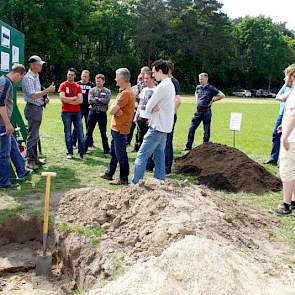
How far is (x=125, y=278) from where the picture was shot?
380 cm

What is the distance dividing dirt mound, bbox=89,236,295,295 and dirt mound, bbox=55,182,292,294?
0.29m

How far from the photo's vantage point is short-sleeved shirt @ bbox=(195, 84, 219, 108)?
1126 centimetres

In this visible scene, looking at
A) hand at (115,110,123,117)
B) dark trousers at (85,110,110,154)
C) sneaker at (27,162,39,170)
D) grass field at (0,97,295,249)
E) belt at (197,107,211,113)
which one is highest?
hand at (115,110,123,117)

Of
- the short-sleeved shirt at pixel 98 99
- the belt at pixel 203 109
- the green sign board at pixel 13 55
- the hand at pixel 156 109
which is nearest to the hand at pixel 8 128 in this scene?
the green sign board at pixel 13 55

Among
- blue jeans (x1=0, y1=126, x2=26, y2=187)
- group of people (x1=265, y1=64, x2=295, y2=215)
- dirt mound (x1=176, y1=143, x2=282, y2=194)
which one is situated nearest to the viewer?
group of people (x1=265, y1=64, x2=295, y2=215)

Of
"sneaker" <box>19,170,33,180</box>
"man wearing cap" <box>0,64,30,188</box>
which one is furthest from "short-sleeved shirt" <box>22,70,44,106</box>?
"sneaker" <box>19,170,33,180</box>

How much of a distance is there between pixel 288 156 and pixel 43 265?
139 inches

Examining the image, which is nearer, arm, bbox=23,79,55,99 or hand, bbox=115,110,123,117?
hand, bbox=115,110,123,117

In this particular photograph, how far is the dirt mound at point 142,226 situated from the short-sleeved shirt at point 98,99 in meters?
4.22

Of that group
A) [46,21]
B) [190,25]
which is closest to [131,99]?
[46,21]

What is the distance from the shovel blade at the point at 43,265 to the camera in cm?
505

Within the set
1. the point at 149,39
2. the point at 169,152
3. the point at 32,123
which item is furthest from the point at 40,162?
the point at 149,39

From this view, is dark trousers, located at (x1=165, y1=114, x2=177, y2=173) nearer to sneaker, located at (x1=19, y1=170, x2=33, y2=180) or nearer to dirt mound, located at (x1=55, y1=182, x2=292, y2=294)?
dirt mound, located at (x1=55, y1=182, x2=292, y2=294)

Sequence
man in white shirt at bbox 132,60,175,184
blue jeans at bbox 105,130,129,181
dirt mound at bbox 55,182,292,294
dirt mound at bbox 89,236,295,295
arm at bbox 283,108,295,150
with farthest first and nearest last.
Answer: blue jeans at bbox 105,130,129,181 < man in white shirt at bbox 132,60,175,184 < arm at bbox 283,108,295,150 < dirt mound at bbox 55,182,292,294 < dirt mound at bbox 89,236,295,295
